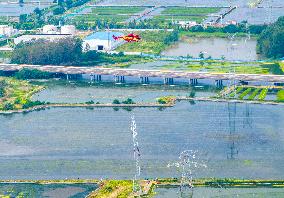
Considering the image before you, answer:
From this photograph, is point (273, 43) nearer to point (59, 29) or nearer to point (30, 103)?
point (30, 103)

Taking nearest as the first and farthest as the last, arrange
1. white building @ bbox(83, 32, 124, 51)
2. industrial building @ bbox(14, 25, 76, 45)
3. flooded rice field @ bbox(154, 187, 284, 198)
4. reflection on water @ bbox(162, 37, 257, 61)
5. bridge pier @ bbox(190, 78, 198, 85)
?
flooded rice field @ bbox(154, 187, 284, 198) → bridge pier @ bbox(190, 78, 198, 85) → reflection on water @ bbox(162, 37, 257, 61) → white building @ bbox(83, 32, 124, 51) → industrial building @ bbox(14, 25, 76, 45)

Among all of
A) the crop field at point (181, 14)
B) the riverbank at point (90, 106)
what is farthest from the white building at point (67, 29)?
the riverbank at point (90, 106)

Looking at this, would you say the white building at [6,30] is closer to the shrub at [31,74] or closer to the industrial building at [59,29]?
the industrial building at [59,29]

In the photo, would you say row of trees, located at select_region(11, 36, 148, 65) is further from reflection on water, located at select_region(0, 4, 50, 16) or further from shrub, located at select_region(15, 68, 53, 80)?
reflection on water, located at select_region(0, 4, 50, 16)

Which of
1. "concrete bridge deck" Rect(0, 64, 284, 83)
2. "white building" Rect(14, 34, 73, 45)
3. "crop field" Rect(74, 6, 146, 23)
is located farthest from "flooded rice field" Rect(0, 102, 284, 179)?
"crop field" Rect(74, 6, 146, 23)

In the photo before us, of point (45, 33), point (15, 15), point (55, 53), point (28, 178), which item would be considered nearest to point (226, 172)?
point (28, 178)

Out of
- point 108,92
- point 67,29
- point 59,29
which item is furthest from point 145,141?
point 59,29
